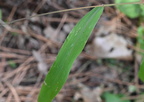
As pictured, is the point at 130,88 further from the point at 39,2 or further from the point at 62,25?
the point at 39,2

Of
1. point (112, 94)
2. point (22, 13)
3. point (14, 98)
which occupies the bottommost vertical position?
point (112, 94)

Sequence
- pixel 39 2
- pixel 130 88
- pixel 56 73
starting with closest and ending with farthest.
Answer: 1. pixel 56 73
2. pixel 130 88
3. pixel 39 2

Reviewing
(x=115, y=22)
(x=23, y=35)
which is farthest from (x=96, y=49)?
(x=23, y=35)

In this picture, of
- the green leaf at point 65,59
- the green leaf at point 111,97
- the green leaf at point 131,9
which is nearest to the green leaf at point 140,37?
the green leaf at point 131,9

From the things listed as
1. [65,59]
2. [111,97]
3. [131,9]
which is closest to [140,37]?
[131,9]

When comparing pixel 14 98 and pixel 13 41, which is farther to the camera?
pixel 13 41

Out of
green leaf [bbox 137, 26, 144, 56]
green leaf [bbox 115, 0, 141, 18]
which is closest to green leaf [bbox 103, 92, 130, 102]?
green leaf [bbox 137, 26, 144, 56]

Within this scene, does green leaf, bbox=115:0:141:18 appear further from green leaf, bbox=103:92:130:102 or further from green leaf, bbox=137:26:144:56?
green leaf, bbox=103:92:130:102

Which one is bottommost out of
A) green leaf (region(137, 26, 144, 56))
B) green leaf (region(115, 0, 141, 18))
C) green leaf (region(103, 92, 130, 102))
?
green leaf (region(103, 92, 130, 102))
